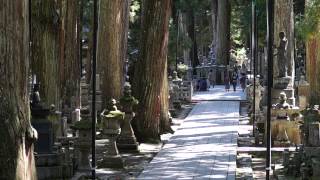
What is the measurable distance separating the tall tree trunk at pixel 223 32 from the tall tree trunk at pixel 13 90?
4212 cm

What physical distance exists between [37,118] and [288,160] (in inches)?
201

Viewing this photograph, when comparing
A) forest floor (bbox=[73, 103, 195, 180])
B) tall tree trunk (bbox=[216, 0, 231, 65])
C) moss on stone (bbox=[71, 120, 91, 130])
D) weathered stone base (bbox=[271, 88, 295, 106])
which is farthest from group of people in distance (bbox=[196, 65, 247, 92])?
moss on stone (bbox=[71, 120, 91, 130])

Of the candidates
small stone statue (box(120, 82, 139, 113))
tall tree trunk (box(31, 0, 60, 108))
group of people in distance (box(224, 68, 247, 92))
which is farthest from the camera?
group of people in distance (box(224, 68, 247, 92))

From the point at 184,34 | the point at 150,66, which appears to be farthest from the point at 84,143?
the point at 184,34

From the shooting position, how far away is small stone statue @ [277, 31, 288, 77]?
2227 cm

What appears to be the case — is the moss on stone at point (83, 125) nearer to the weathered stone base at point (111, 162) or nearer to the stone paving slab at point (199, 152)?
the weathered stone base at point (111, 162)

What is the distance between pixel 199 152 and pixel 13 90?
937 centimetres

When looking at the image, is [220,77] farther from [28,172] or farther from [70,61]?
[28,172]

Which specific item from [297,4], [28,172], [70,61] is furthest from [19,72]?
[297,4]

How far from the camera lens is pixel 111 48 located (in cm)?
2247

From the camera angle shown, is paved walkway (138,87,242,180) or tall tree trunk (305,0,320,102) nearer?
paved walkway (138,87,242,180)

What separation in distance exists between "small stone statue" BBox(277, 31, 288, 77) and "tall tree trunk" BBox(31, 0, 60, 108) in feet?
24.7

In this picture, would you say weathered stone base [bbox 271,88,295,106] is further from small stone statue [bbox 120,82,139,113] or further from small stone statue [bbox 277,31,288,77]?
small stone statue [bbox 120,82,139,113]

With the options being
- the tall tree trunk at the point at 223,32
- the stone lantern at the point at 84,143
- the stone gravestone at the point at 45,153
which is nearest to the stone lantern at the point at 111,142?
→ the stone lantern at the point at 84,143
